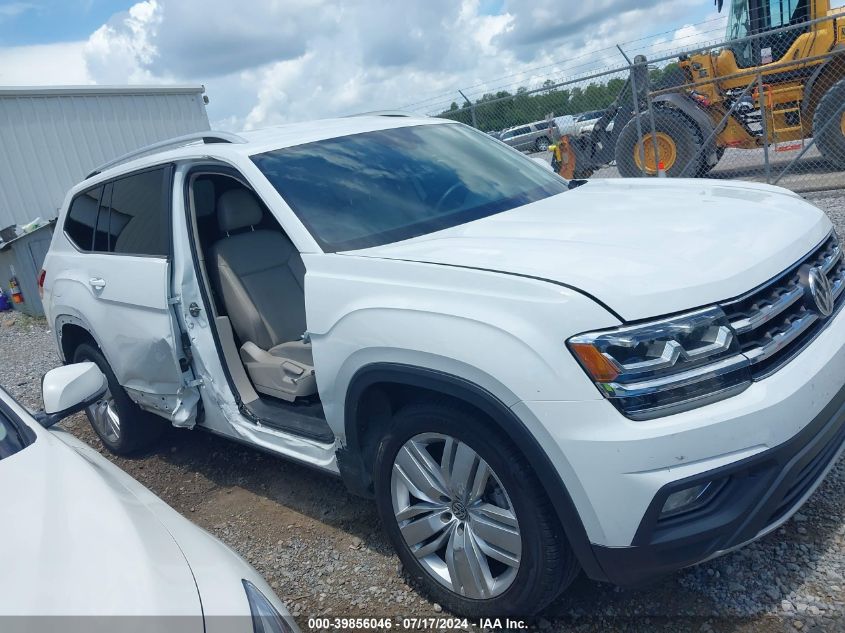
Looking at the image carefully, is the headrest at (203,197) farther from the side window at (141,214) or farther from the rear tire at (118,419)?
the rear tire at (118,419)

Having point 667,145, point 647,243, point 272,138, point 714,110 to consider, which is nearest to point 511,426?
point 647,243

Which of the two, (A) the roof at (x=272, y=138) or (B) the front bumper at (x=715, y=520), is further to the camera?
(A) the roof at (x=272, y=138)

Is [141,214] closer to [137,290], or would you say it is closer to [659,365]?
[137,290]

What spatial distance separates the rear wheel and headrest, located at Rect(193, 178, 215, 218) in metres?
9.01

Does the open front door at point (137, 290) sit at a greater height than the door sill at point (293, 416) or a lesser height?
greater

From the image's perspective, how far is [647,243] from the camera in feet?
7.68

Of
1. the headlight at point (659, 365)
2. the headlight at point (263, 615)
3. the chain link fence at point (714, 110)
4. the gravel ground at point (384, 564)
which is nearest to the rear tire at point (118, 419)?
the gravel ground at point (384, 564)

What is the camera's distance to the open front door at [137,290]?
3625mm

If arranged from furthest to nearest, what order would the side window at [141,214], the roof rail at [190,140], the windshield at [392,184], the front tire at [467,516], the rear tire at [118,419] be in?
1. the rear tire at [118,419]
2. the side window at [141,214]
3. the roof rail at [190,140]
4. the windshield at [392,184]
5. the front tire at [467,516]

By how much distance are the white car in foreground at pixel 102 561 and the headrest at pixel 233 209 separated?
193 cm

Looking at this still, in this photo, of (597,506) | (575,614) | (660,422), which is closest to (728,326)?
(660,422)

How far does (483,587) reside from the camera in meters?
2.40

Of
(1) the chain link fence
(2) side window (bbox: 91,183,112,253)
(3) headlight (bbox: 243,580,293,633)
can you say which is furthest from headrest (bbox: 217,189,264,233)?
(1) the chain link fence

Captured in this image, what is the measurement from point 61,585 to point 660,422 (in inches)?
61.4
